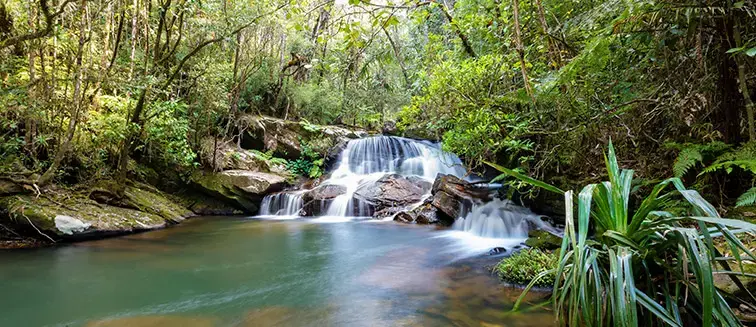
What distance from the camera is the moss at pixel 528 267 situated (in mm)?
3784

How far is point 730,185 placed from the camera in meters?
3.06

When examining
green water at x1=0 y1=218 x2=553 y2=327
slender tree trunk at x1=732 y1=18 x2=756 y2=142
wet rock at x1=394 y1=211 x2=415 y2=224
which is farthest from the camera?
wet rock at x1=394 y1=211 x2=415 y2=224

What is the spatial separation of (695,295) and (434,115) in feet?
15.4

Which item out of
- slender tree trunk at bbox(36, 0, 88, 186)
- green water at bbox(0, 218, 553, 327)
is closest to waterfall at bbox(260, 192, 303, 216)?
green water at bbox(0, 218, 553, 327)

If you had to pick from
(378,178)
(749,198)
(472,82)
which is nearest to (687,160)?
(749,198)

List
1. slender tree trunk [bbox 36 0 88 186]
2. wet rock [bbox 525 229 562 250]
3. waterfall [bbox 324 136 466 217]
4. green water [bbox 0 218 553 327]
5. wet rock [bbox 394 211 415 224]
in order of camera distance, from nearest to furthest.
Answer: green water [bbox 0 218 553 327] → wet rock [bbox 525 229 562 250] → slender tree trunk [bbox 36 0 88 186] → wet rock [bbox 394 211 415 224] → waterfall [bbox 324 136 466 217]

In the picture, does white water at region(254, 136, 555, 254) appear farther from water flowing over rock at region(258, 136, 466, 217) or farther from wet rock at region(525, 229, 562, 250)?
wet rock at region(525, 229, 562, 250)

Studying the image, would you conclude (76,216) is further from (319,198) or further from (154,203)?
(319,198)

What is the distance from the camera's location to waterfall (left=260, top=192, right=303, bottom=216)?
35.7ft

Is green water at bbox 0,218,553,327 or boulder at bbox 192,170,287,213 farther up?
boulder at bbox 192,170,287,213

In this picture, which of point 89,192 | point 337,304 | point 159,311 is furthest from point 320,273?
point 89,192

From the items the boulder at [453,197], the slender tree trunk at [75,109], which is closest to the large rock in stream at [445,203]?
the boulder at [453,197]

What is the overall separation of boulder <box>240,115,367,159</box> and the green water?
6.44 m

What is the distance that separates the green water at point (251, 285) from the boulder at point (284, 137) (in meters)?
6.44
